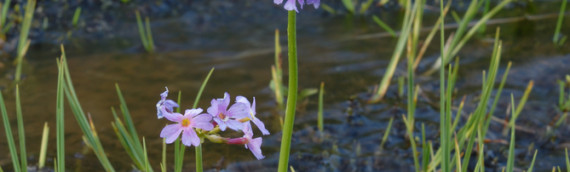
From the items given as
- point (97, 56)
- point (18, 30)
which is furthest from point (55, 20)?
point (97, 56)

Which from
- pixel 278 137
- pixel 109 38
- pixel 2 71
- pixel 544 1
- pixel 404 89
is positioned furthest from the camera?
pixel 544 1

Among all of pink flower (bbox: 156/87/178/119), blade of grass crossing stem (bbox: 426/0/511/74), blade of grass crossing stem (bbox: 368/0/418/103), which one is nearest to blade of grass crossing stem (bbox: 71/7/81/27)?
blade of grass crossing stem (bbox: 368/0/418/103)

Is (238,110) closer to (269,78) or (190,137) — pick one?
(190,137)

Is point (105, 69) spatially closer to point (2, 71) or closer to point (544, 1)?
point (2, 71)

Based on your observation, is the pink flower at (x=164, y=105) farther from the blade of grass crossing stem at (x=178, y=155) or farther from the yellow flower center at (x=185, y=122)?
the blade of grass crossing stem at (x=178, y=155)

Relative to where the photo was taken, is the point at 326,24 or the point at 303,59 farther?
the point at 326,24

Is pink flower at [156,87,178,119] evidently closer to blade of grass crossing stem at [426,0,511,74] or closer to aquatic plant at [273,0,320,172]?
aquatic plant at [273,0,320,172]

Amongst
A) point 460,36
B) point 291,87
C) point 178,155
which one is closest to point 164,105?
point 291,87
